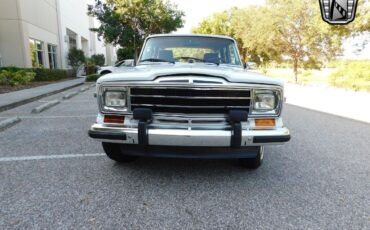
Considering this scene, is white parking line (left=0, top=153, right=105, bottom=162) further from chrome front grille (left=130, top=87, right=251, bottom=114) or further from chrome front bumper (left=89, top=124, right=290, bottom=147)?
chrome front grille (left=130, top=87, right=251, bottom=114)

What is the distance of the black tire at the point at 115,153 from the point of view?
10.9ft

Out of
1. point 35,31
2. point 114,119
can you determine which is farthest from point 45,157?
point 35,31

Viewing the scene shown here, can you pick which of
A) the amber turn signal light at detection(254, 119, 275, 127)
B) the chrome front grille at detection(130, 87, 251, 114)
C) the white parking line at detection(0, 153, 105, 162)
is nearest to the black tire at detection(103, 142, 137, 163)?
the white parking line at detection(0, 153, 105, 162)

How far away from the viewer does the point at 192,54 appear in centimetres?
427

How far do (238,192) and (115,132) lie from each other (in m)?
1.41

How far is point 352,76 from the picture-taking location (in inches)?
607

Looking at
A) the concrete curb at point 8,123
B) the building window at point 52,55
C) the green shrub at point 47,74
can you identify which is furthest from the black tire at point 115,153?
the building window at point 52,55

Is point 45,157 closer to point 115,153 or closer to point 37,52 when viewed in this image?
point 115,153

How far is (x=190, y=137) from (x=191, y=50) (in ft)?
6.73

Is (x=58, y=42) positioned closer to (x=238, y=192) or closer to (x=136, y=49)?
(x=136, y=49)

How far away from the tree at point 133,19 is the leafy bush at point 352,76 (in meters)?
13.5

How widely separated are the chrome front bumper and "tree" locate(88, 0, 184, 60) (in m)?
21.1

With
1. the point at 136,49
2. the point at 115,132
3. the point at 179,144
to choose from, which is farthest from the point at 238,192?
the point at 136,49

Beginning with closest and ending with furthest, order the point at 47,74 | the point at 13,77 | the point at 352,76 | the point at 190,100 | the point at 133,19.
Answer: the point at 190,100, the point at 13,77, the point at 352,76, the point at 47,74, the point at 133,19
